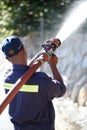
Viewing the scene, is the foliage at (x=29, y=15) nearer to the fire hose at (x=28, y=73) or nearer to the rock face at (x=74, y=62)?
the rock face at (x=74, y=62)

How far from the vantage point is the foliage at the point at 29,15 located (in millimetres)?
9430

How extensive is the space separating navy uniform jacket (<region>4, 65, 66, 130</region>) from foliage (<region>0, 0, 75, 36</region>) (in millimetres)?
6148

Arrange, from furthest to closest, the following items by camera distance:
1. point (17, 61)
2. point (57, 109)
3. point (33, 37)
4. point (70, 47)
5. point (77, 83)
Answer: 1. point (33, 37)
2. point (70, 47)
3. point (77, 83)
4. point (57, 109)
5. point (17, 61)

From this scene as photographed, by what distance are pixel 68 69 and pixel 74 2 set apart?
52.3 inches

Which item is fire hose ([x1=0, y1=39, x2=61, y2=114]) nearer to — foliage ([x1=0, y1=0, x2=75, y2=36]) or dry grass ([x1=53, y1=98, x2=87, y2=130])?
dry grass ([x1=53, y1=98, x2=87, y2=130])

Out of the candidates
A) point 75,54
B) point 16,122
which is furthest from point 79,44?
point 16,122

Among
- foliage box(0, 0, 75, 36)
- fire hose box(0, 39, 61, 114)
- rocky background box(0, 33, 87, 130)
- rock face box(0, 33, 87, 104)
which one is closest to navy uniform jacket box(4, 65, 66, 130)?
fire hose box(0, 39, 61, 114)

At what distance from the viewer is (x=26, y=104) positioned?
322 centimetres

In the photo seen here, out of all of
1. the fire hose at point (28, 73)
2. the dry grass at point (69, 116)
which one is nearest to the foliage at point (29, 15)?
the dry grass at point (69, 116)

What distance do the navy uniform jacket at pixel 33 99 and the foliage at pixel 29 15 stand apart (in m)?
6.15

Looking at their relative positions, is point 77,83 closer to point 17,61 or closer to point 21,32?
point 21,32

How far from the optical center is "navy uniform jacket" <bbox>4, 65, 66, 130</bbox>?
10.4 ft

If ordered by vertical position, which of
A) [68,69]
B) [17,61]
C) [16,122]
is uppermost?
[68,69]

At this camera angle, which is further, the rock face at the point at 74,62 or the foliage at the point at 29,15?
the foliage at the point at 29,15
